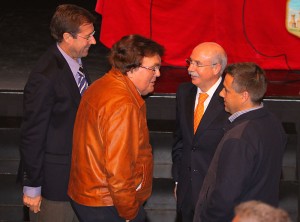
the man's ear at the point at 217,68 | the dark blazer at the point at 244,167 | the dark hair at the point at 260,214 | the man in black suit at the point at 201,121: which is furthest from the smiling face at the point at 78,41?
the dark hair at the point at 260,214

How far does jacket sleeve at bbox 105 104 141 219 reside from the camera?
3.20m

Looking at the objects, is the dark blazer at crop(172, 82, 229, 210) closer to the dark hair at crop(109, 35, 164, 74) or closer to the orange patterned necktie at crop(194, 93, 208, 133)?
the orange patterned necktie at crop(194, 93, 208, 133)

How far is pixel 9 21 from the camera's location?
7852 mm

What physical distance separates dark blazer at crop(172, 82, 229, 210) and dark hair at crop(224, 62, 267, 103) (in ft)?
1.97

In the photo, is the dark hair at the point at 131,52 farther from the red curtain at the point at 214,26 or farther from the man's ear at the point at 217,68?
the red curtain at the point at 214,26

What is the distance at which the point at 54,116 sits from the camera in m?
3.67

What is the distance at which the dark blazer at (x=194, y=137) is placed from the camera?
12.7ft

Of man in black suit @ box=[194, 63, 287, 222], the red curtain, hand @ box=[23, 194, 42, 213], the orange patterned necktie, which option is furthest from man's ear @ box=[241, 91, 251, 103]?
the red curtain

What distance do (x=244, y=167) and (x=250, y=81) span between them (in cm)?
43

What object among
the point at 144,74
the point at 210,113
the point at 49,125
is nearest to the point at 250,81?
the point at 144,74

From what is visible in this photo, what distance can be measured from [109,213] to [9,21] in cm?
493

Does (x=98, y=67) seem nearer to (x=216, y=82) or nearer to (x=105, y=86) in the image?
(x=216, y=82)

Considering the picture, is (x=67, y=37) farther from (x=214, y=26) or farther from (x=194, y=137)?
(x=214, y=26)

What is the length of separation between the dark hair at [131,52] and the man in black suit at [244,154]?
420mm
